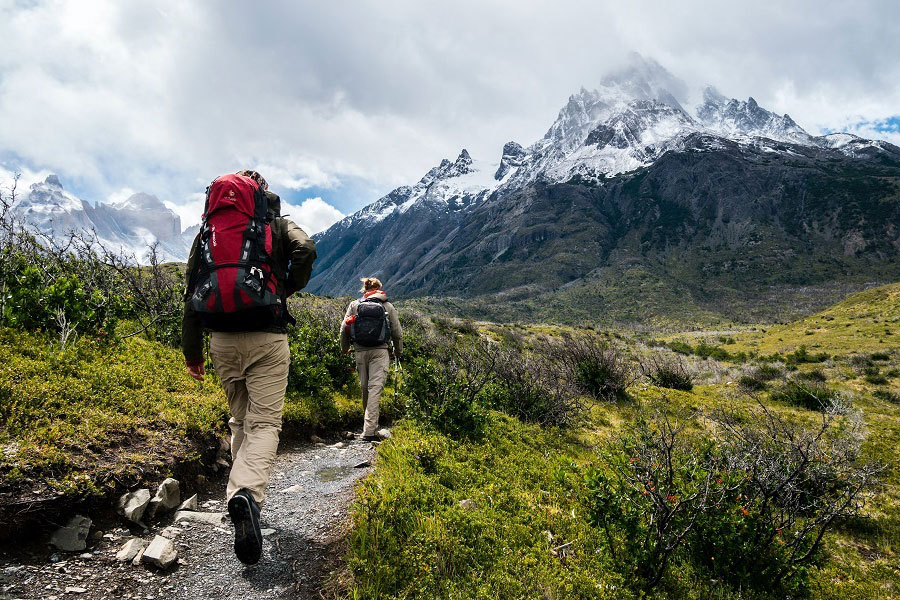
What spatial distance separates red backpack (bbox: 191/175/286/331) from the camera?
10.9ft

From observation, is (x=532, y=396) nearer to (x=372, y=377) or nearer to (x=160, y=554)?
(x=372, y=377)

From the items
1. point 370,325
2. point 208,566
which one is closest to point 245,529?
point 208,566

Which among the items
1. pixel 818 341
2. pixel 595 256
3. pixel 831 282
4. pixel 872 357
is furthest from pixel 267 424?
pixel 595 256

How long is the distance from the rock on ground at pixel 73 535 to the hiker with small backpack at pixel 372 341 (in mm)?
3784

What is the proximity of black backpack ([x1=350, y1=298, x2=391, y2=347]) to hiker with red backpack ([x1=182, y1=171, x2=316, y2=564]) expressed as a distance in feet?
9.00

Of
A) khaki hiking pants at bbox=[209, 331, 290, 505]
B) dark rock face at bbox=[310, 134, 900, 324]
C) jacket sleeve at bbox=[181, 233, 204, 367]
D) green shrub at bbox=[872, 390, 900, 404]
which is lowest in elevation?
green shrub at bbox=[872, 390, 900, 404]

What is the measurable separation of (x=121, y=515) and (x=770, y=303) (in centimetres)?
13483

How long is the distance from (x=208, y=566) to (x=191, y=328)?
1931 mm

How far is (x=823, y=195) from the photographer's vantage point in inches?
6378

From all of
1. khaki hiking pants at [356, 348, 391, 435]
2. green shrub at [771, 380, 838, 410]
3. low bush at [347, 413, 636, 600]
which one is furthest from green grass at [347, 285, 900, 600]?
green shrub at [771, 380, 838, 410]

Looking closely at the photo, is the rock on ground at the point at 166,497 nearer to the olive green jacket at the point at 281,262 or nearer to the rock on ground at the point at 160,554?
the rock on ground at the point at 160,554

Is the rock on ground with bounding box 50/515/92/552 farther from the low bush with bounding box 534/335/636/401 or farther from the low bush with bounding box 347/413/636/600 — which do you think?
the low bush with bounding box 534/335/636/401

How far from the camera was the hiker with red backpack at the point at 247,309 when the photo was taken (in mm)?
3289

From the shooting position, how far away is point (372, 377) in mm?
6727
